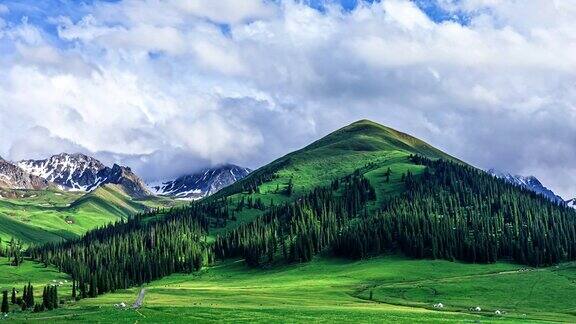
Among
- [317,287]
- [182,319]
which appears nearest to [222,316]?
[182,319]

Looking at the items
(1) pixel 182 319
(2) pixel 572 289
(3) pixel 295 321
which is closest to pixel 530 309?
(2) pixel 572 289

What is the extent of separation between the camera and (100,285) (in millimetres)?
195625

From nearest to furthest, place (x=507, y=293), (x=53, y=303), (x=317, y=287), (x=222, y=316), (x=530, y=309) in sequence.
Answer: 1. (x=222, y=316)
2. (x=530, y=309)
3. (x=53, y=303)
4. (x=507, y=293)
5. (x=317, y=287)

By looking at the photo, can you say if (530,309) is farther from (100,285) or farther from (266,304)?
(100,285)

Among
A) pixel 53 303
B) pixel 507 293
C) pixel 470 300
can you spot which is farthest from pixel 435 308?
pixel 53 303

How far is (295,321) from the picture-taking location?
98500 mm

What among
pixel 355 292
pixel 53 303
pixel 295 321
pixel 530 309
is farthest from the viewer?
pixel 355 292

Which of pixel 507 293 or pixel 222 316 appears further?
pixel 507 293

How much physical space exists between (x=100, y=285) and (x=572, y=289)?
136 metres

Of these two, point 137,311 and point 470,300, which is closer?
point 137,311

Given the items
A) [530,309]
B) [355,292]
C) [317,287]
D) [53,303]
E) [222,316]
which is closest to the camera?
[222,316]

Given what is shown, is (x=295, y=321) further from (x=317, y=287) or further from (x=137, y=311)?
(x=317, y=287)

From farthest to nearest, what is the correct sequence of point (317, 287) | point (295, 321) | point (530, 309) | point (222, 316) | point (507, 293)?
1. point (317, 287)
2. point (507, 293)
3. point (530, 309)
4. point (222, 316)
5. point (295, 321)

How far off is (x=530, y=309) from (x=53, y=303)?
109 m
